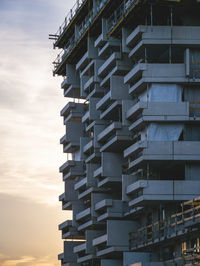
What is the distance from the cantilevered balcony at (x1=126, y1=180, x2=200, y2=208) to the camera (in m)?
83.1

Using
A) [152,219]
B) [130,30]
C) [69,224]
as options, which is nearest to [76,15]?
[130,30]

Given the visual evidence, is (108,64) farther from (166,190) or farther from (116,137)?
(166,190)

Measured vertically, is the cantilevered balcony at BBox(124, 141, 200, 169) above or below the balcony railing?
above

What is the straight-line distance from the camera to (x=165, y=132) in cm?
8650

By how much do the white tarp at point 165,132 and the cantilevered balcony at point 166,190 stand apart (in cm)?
491

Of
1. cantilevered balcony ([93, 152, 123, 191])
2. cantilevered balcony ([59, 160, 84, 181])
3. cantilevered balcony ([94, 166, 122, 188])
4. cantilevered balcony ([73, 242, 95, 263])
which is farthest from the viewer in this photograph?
cantilevered balcony ([59, 160, 84, 181])

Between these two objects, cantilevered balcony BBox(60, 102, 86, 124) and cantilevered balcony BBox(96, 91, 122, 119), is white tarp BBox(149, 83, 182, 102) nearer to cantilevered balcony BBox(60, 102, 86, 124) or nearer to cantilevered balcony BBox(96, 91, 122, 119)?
cantilevered balcony BBox(96, 91, 122, 119)

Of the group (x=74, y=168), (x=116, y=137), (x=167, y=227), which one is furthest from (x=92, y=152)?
(x=167, y=227)

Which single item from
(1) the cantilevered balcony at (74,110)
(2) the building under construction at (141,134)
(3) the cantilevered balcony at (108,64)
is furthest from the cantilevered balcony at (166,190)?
(1) the cantilevered balcony at (74,110)

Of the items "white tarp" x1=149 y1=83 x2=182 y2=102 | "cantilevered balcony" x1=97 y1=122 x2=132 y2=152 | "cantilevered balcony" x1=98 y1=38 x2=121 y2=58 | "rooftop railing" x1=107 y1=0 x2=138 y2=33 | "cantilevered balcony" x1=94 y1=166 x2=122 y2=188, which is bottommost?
"cantilevered balcony" x1=94 y1=166 x2=122 y2=188

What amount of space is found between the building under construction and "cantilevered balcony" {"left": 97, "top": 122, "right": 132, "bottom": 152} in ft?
0.36

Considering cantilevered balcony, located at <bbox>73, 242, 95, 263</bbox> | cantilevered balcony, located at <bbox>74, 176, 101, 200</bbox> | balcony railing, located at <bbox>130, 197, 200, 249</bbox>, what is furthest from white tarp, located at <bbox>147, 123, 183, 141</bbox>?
cantilevered balcony, located at <bbox>73, 242, 95, 263</bbox>

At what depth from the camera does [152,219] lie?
90188 mm

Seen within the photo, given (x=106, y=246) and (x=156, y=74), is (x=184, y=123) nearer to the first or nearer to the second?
(x=156, y=74)
